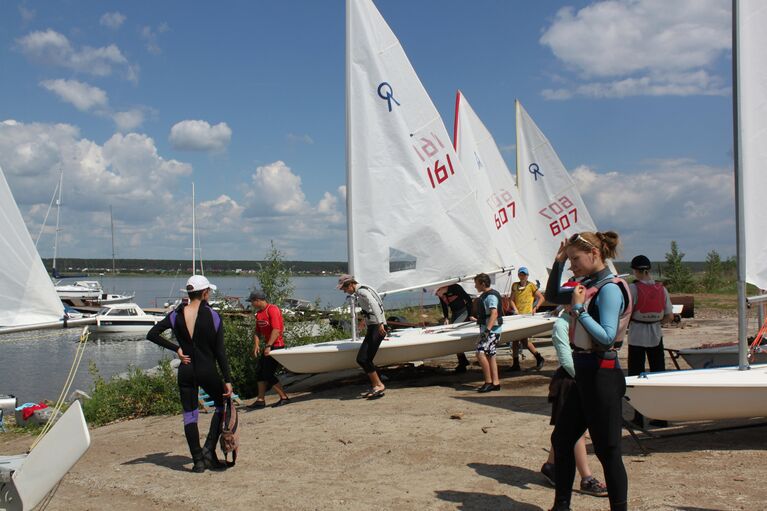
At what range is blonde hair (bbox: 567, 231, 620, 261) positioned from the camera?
12.0 ft

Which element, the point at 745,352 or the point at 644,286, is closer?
the point at 745,352

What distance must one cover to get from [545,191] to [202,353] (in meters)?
12.8

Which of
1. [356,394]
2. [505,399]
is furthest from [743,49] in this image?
[356,394]

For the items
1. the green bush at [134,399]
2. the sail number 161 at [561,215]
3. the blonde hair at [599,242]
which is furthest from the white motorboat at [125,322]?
the blonde hair at [599,242]

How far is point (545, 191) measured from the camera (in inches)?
666

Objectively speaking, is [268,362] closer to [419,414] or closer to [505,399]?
[419,414]

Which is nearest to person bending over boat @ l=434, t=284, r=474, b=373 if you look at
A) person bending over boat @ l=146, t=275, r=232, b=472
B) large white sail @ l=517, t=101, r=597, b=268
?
person bending over boat @ l=146, t=275, r=232, b=472

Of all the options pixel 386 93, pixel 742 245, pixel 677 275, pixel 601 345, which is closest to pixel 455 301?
pixel 386 93

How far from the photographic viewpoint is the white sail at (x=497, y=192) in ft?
49.9

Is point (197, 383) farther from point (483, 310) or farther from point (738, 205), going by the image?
point (738, 205)

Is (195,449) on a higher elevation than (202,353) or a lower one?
lower

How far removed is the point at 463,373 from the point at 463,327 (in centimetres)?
88

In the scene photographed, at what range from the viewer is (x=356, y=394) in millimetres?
9141

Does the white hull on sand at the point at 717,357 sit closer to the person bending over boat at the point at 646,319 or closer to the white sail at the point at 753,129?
the person bending over boat at the point at 646,319
